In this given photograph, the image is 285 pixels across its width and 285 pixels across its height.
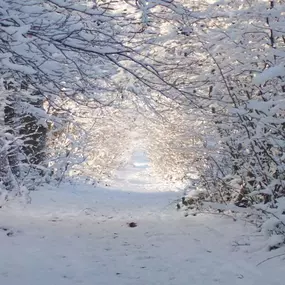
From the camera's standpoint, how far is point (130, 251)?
5.09 m

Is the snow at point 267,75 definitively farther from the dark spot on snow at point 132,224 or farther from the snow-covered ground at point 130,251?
the dark spot on snow at point 132,224

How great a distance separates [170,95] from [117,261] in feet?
6.06

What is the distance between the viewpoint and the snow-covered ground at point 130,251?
13.3 feet

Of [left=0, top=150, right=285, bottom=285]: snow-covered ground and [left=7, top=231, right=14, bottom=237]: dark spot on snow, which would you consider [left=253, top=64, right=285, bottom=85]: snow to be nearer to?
[left=0, top=150, right=285, bottom=285]: snow-covered ground

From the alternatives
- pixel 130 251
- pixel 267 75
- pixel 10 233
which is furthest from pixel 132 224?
pixel 267 75

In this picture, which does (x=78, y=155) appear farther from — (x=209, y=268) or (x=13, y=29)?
(x=13, y=29)

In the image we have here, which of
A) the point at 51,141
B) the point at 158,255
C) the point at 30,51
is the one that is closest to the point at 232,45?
the point at 158,255

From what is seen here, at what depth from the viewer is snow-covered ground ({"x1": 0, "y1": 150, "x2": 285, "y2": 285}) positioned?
407cm

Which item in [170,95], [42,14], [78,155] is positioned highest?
[42,14]

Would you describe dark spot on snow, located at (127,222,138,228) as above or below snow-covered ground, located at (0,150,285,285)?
below

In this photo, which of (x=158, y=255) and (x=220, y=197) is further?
(x=220, y=197)

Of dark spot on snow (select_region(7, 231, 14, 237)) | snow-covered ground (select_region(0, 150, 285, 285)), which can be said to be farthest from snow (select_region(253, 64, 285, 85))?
dark spot on snow (select_region(7, 231, 14, 237))

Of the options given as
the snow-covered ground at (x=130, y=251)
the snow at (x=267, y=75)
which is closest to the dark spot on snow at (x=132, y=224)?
A: the snow-covered ground at (x=130, y=251)

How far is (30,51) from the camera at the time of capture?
3.47 meters
